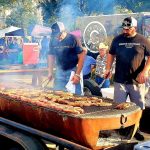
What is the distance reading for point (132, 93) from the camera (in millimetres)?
5402

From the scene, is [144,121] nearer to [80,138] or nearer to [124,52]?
[124,52]

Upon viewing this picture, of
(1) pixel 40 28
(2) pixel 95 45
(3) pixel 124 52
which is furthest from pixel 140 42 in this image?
(1) pixel 40 28

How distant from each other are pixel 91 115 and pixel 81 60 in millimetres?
2423

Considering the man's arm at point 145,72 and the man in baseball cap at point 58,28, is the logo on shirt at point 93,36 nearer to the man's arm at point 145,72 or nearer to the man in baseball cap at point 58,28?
the man in baseball cap at point 58,28

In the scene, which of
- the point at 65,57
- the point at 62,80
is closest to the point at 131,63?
the point at 65,57

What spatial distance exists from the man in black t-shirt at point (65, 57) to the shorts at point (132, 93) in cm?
87

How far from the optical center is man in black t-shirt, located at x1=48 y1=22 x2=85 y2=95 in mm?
6148

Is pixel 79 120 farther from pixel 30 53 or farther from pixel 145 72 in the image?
pixel 30 53

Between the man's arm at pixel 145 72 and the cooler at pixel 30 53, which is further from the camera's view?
the cooler at pixel 30 53

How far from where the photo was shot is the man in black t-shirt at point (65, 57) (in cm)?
615

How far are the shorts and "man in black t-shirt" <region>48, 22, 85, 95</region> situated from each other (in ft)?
2.84

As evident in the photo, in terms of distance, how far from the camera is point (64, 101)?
14.8 ft

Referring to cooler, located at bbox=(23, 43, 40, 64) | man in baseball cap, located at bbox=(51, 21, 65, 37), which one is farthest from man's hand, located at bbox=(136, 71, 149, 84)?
cooler, located at bbox=(23, 43, 40, 64)

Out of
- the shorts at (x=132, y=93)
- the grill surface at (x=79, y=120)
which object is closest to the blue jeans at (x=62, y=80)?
the shorts at (x=132, y=93)
